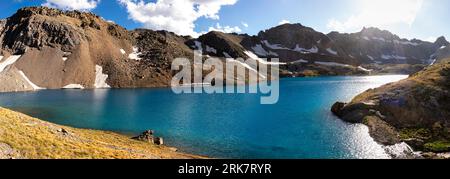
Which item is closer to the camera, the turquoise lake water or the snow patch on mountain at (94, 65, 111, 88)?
the turquoise lake water

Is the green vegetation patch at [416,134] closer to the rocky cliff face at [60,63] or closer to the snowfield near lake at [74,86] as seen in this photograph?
the rocky cliff face at [60,63]

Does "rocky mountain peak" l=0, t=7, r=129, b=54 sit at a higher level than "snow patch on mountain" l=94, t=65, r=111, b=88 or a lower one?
higher

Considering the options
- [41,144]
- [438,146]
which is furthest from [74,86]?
[438,146]

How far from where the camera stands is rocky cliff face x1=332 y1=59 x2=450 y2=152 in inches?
2035

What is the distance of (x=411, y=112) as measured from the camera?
203 feet

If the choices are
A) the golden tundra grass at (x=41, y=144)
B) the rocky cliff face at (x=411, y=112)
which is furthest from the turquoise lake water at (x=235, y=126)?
the golden tundra grass at (x=41, y=144)

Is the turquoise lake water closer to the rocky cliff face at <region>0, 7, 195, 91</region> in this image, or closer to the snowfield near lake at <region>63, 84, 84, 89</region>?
the snowfield near lake at <region>63, 84, 84, 89</region>

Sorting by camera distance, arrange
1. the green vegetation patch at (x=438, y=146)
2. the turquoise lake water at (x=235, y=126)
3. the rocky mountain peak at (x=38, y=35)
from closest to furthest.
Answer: the green vegetation patch at (x=438, y=146) < the turquoise lake water at (x=235, y=126) < the rocky mountain peak at (x=38, y=35)

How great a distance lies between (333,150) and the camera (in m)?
→ 48.0

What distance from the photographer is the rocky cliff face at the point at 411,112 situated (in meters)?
51.7

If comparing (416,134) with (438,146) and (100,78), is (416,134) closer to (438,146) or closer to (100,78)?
(438,146)

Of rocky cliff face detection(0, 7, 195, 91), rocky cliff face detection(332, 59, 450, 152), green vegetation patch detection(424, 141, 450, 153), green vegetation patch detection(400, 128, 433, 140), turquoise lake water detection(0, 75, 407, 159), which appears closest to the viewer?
green vegetation patch detection(424, 141, 450, 153)

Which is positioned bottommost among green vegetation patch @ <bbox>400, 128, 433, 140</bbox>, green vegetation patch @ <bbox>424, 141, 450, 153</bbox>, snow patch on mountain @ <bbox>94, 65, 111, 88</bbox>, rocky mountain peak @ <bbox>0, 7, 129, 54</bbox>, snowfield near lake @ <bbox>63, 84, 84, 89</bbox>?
green vegetation patch @ <bbox>424, 141, 450, 153</bbox>

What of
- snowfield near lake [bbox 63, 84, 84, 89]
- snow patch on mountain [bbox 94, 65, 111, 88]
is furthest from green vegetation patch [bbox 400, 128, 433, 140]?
snowfield near lake [bbox 63, 84, 84, 89]
